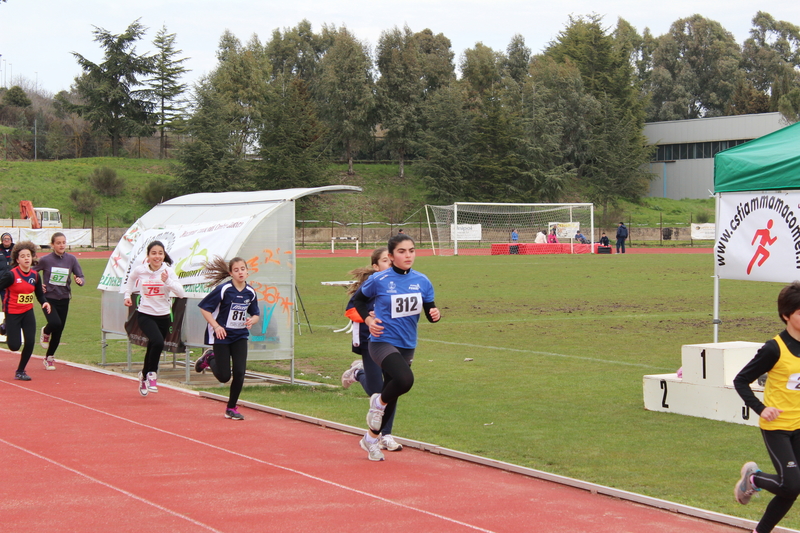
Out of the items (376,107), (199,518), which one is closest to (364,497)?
(199,518)

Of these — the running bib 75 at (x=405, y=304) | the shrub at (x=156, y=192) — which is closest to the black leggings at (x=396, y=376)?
the running bib 75 at (x=405, y=304)

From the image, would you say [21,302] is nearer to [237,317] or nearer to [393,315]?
[237,317]

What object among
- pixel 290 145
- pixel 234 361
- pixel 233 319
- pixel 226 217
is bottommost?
pixel 234 361

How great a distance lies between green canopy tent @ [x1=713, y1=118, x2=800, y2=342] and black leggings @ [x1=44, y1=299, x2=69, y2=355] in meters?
9.27

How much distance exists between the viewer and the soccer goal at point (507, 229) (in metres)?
52.2

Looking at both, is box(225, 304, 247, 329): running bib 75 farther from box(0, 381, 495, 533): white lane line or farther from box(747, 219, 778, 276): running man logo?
box(747, 219, 778, 276): running man logo

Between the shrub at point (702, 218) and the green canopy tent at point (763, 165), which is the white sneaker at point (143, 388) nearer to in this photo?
the green canopy tent at point (763, 165)

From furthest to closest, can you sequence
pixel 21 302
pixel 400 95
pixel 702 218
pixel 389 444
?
1. pixel 400 95
2. pixel 702 218
3. pixel 21 302
4. pixel 389 444

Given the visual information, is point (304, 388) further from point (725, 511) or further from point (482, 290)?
point (482, 290)

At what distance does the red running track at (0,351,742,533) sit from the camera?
5.41 m

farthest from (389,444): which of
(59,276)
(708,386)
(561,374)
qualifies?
(59,276)

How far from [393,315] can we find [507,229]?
2129 inches

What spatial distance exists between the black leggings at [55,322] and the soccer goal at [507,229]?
129 ft

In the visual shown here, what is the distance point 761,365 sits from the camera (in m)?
4.98
